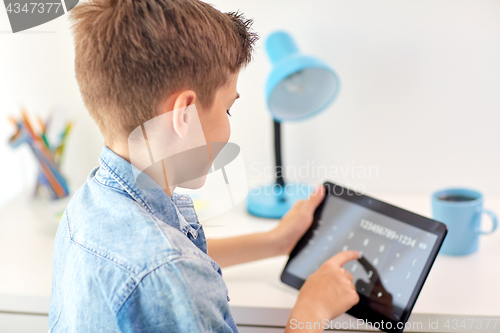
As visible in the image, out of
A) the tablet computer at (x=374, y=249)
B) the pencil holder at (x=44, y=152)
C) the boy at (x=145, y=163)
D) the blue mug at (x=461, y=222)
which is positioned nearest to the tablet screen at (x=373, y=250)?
the tablet computer at (x=374, y=249)

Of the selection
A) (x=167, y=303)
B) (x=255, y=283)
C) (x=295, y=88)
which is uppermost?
(x=295, y=88)

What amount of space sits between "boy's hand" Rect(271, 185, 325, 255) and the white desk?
5 cm

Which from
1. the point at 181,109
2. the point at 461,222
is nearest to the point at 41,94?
the point at 181,109

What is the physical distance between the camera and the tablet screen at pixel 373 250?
2.09ft

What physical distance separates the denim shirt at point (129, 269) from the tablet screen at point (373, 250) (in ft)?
0.84

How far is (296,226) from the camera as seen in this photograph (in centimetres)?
77

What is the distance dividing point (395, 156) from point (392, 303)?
468 millimetres

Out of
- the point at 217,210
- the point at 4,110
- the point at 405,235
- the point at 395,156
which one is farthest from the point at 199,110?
the point at 4,110

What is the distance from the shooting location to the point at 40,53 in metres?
1.04

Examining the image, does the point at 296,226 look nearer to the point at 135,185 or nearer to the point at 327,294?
the point at 327,294

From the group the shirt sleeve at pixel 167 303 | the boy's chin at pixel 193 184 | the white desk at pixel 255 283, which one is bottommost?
the white desk at pixel 255 283

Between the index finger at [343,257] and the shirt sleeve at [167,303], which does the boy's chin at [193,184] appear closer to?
the shirt sleeve at [167,303]

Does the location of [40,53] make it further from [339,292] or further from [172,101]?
[339,292]

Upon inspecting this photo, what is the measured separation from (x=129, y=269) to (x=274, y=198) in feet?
1.94
